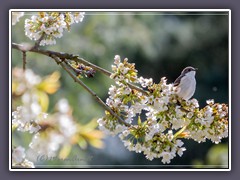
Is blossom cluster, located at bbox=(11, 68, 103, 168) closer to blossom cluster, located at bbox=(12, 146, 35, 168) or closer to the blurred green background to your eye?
blossom cluster, located at bbox=(12, 146, 35, 168)

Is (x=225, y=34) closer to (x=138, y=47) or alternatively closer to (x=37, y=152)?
(x=37, y=152)

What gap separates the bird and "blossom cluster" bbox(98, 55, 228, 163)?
6 cm

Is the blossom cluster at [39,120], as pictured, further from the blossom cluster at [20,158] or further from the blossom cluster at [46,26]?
the blossom cluster at [46,26]

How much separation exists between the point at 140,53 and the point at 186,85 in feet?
8.85

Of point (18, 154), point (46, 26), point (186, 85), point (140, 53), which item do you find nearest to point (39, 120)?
point (18, 154)

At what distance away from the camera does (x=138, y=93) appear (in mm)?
2629

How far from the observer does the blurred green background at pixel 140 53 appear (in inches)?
166

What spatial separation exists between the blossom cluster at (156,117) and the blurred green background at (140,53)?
1.22 m

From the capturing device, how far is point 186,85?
113 inches

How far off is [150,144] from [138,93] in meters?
0.24
